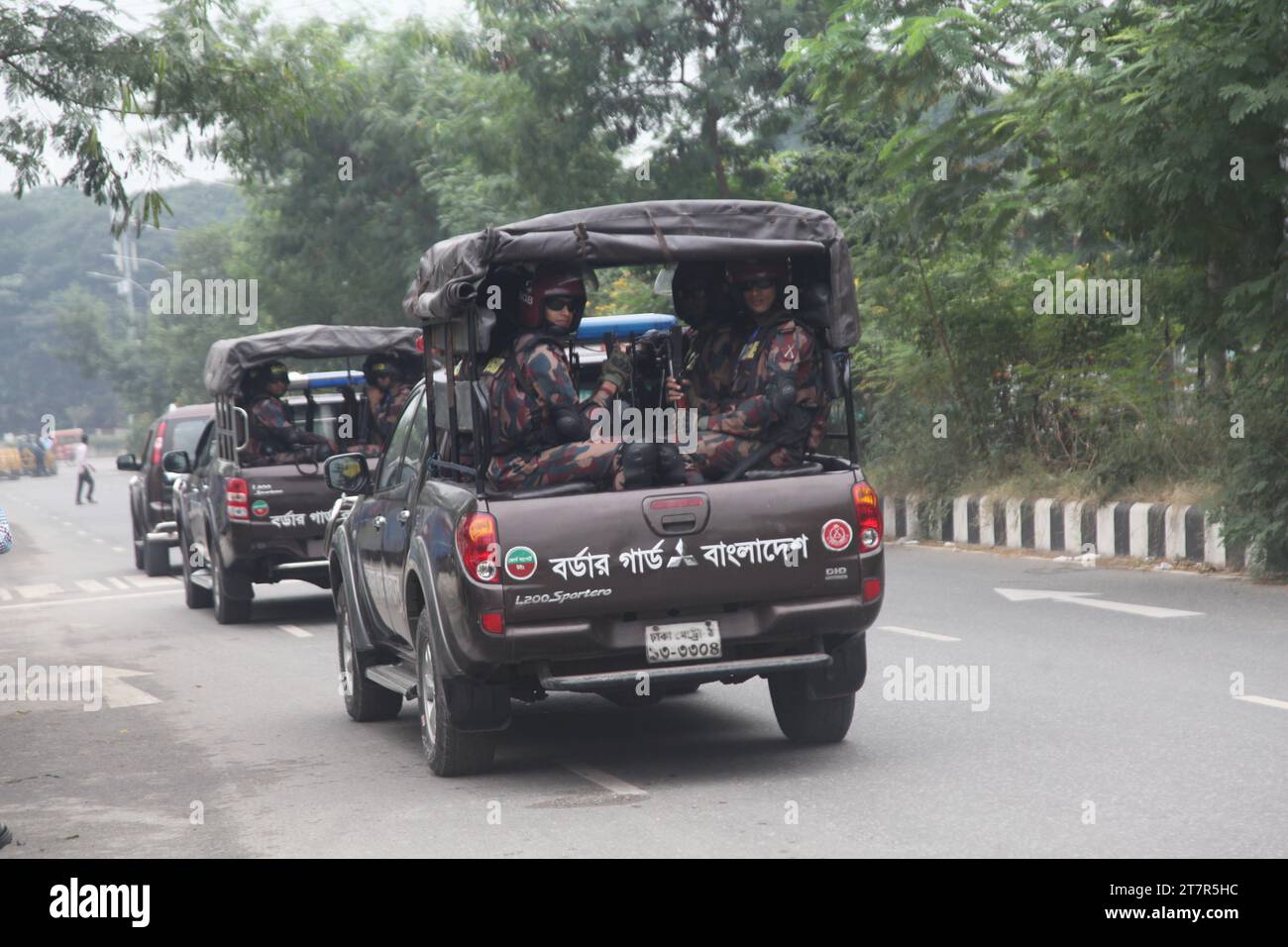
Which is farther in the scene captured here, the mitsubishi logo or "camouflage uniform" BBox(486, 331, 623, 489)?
"camouflage uniform" BBox(486, 331, 623, 489)

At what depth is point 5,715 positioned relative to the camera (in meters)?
11.0

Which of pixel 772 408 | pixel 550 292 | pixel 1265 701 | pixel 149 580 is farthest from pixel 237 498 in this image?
pixel 1265 701

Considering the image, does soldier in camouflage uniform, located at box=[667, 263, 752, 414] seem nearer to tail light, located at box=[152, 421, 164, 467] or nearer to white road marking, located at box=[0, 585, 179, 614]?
white road marking, located at box=[0, 585, 179, 614]

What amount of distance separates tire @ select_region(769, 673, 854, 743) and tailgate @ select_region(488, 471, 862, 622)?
0.79 meters

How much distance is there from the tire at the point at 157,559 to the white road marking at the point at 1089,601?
10.7 metres

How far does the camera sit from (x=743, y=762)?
8.14 metres

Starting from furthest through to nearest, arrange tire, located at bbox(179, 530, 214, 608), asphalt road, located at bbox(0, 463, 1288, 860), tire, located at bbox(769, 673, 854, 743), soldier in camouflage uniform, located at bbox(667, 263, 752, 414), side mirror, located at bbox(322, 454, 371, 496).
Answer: tire, located at bbox(179, 530, 214, 608), side mirror, located at bbox(322, 454, 371, 496), soldier in camouflage uniform, located at bbox(667, 263, 752, 414), tire, located at bbox(769, 673, 854, 743), asphalt road, located at bbox(0, 463, 1288, 860)

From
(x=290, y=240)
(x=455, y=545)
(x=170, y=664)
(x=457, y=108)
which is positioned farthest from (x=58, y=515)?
(x=455, y=545)

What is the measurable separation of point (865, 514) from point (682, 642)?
0.92 metres

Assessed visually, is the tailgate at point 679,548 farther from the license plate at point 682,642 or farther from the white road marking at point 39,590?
the white road marking at point 39,590

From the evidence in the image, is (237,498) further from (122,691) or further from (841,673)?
(841,673)

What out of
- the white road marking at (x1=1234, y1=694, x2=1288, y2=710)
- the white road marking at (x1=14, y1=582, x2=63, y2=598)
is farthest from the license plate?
the white road marking at (x1=14, y1=582, x2=63, y2=598)

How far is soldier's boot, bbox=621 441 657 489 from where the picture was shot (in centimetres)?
774

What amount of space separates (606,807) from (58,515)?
37721 millimetres
